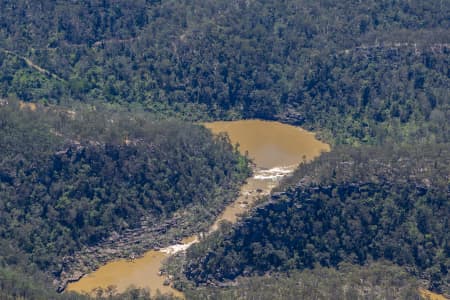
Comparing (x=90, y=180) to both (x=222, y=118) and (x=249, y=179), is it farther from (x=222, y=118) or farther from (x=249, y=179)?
(x=222, y=118)

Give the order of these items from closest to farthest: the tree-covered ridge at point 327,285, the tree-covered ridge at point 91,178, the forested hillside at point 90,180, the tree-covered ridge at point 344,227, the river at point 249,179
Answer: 1. the tree-covered ridge at point 327,285
2. the tree-covered ridge at point 344,227
3. the river at point 249,179
4. the forested hillside at point 90,180
5. the tree-covered ridge at point 91,178

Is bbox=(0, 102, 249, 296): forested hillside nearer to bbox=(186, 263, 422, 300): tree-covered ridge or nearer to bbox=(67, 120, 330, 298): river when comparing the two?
bbox=(67, 120, 330, 298): river

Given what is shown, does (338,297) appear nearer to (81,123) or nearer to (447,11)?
(81,123)

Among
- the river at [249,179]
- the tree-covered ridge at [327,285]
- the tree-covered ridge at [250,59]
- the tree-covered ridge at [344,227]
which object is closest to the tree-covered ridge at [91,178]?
the river at [249,179]

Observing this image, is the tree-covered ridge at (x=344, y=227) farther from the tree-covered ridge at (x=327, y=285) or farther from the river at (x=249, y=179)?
the river at (x=249, y=179)

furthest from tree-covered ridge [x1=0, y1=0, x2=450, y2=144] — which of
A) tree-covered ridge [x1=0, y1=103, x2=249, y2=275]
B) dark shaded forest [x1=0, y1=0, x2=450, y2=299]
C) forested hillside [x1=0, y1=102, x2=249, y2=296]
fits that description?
tree-covered ridge [x1=0, y1=103, x2=249, y2=275]

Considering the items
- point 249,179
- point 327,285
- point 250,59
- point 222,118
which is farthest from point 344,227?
point 250,59

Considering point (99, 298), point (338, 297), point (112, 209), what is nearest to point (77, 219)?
point (112, 209)
